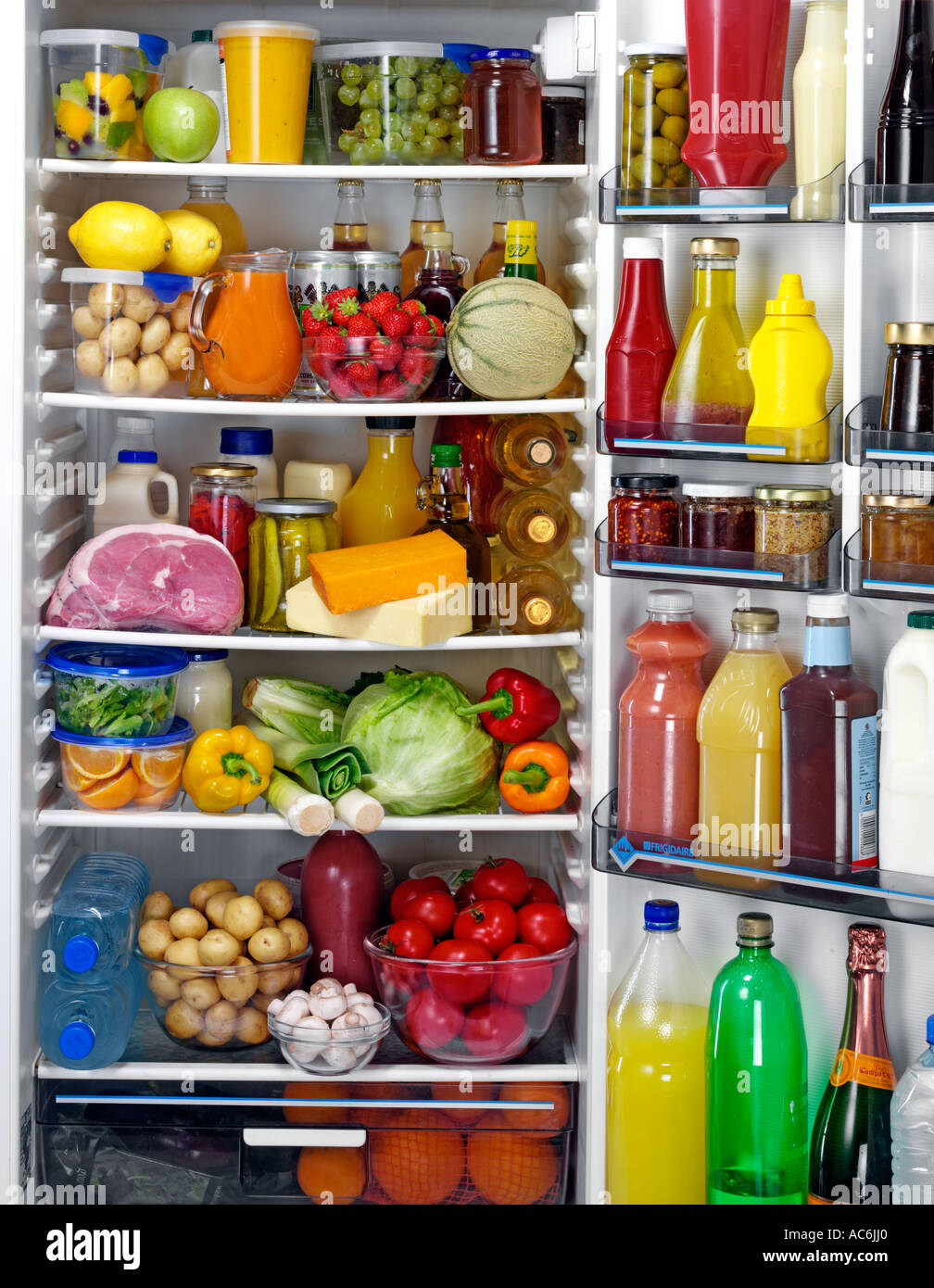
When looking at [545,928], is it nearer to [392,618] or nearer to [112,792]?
[392,618]

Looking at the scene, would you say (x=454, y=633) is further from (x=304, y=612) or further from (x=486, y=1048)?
(x=486, y=1048)

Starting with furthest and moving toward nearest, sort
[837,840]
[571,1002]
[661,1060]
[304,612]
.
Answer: [571,1002] → [304,612] → [661,1060] → [837,840]

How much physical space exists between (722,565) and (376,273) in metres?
0.77

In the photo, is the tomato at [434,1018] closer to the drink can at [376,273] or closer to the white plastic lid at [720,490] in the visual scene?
the white plastic lid at [720,490]

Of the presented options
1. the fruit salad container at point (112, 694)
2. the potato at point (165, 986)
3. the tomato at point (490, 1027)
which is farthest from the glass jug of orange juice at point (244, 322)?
the tomato at point (490, 1027)

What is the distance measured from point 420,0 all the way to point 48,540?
3.68 ft

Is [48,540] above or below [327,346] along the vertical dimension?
below

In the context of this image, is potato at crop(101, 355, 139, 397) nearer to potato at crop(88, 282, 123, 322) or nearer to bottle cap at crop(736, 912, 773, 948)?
potato at crop(88, 282, 123, 322)

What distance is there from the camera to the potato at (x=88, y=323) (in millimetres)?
2041

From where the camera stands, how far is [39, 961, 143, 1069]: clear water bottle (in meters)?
2.05

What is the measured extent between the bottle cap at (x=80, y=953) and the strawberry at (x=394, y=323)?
1.03 meters

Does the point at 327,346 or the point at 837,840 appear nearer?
the point at 837,840

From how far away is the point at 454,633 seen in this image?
2100 millimetres

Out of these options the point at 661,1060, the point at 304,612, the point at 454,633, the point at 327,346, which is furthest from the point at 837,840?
the point at 327,346
